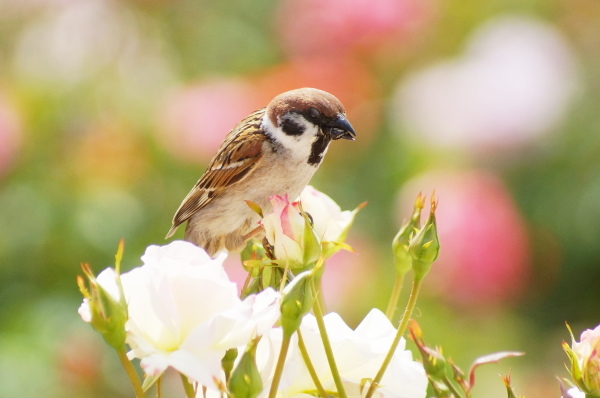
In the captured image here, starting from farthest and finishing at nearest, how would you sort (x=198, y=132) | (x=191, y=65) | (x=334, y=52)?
(x=191, y=65) < (x=334, y=52) < (x=198, y=132)

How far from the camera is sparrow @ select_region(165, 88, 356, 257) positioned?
1293mm

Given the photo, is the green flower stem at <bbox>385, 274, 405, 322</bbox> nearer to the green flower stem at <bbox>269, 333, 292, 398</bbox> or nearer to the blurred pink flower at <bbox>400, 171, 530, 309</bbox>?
the green flower stem at <bbox>269, 333, 292, 398</bbox>

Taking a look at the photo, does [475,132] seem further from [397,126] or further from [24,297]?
[24,297]

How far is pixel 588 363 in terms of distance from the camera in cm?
59

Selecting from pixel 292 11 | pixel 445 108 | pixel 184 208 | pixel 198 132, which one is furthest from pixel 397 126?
pixel 184 208

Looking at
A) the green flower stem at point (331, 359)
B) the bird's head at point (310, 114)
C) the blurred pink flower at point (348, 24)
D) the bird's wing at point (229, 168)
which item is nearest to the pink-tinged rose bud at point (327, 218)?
the green flower stem at point (331, 359)

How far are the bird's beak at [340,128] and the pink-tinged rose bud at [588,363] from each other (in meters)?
0.66

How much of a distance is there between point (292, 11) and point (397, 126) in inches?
19.3

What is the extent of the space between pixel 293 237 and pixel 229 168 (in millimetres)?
865

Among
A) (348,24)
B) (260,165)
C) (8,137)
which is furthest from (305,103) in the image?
(348,24)

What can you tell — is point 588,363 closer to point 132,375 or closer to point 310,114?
point 132,375

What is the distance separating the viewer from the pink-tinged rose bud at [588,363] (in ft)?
1.93

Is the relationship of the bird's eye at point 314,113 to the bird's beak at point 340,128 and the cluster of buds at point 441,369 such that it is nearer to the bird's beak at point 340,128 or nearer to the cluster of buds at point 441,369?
the bird's beak at point 340,128

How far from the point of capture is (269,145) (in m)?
1.45
